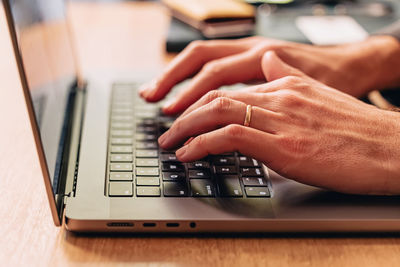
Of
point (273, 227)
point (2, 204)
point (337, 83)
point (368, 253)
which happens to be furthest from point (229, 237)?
point (337, 83)

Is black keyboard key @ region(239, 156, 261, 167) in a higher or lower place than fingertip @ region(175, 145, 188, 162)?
lower

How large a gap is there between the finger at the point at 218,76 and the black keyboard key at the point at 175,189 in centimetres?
18

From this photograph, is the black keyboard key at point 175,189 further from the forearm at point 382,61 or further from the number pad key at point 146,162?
the forearm at point 382,61

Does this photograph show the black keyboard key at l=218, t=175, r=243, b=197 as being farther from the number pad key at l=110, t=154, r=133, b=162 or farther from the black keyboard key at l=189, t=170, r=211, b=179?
the number pad key at l=110, t=154, r=133, b=162

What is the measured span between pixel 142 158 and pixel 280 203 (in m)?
0.19

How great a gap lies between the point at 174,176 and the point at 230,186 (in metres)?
0.07

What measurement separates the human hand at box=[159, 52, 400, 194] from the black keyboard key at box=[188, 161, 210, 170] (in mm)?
18

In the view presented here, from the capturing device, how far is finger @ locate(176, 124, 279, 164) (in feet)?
1.80

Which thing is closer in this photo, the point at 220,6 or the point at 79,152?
the point at 79,152

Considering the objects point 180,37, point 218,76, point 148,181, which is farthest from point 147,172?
point 180,37

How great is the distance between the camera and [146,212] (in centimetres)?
51

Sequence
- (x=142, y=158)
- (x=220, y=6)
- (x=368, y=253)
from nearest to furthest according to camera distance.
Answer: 1. (x=368, y=253)
2. (x=142, y=158)
3. (x=220, y=6)

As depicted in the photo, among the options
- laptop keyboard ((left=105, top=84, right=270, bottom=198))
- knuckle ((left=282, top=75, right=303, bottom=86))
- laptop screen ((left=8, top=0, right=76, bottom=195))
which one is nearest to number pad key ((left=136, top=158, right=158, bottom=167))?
laptop keyboard ((left=105, top=84, right=270, bottom=198))

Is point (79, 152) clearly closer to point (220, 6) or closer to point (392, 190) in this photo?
point (392, 190)
